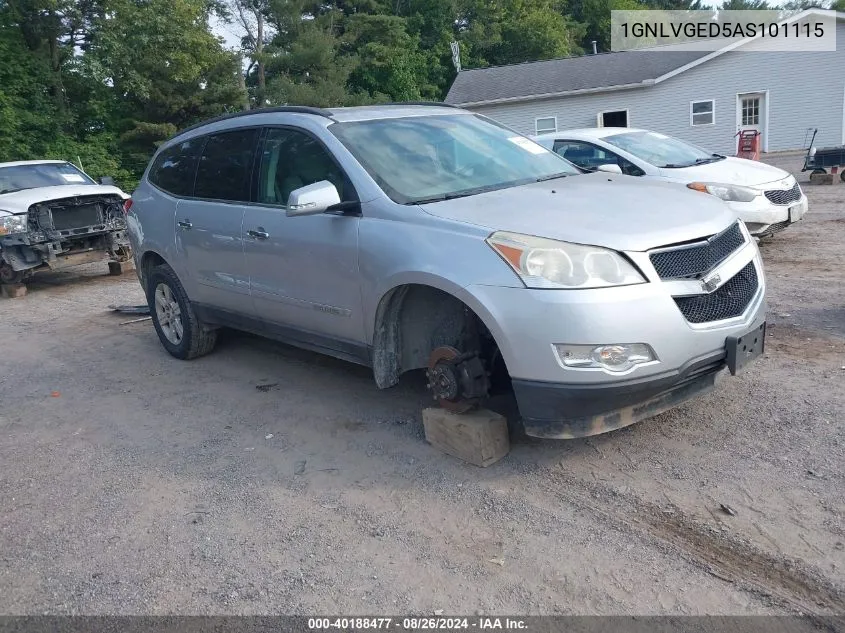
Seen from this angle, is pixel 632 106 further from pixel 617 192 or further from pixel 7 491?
pixel 7 491

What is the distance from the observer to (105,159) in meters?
29.3

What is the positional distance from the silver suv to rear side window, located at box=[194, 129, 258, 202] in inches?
0.6

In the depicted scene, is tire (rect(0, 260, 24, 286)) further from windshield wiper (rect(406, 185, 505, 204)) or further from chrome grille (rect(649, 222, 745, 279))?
chrome grille (rect(649, 222, 745, 279))

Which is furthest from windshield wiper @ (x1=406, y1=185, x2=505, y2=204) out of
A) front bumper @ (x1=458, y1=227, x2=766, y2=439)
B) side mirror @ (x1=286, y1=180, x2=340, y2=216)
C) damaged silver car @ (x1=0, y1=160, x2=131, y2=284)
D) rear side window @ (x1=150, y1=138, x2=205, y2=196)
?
damaged silver car @ (x1=0, y1=160, x2=131, y2=284)

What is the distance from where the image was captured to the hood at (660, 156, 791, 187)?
8.66 metres

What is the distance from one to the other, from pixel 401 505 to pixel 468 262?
1267 millimetres

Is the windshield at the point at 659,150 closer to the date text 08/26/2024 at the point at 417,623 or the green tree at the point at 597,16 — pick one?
the date text 08/26/2024 at the point at 417,623

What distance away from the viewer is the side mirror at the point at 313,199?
13.4ft

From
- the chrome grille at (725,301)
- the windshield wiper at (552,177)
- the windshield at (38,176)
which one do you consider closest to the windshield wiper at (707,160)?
the windshield wiper at (552,177)

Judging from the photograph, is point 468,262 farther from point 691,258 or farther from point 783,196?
point 783,196

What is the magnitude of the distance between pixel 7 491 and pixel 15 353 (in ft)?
12.1

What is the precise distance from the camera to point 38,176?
11.8m

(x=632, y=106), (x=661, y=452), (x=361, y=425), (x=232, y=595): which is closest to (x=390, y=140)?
(x=361, y=425)

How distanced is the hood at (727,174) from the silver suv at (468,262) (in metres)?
4.20
